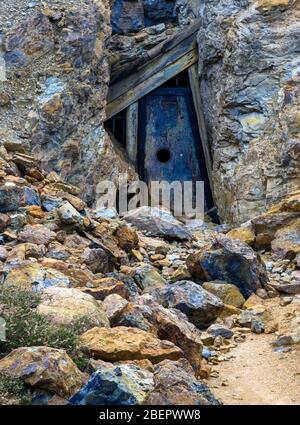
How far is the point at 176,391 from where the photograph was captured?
3.86 m

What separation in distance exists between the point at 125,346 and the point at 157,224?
7.48 m

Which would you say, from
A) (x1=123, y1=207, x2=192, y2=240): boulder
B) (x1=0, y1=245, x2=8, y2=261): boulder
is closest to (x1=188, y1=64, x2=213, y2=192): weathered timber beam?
(x1=123, y1=207, x2=192, y2=240): boulder

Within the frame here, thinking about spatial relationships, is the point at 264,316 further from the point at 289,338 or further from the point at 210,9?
the point at 210,9

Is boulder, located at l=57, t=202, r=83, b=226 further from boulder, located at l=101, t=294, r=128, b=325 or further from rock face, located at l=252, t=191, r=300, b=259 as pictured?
rock face, located at l=252, t=191, r=300, b=259

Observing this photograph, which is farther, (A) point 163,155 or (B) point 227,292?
(A) point 163,155

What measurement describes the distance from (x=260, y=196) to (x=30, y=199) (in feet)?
20.6

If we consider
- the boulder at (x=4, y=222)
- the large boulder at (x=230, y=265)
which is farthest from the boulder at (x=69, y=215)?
the large boulder at (x=230, y=265)

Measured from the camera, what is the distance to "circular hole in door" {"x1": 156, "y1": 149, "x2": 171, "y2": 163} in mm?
17672

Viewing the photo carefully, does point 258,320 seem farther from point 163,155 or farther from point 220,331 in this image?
point 163,155

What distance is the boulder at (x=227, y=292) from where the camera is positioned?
8.08 meters

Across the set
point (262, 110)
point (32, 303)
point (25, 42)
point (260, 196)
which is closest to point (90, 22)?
point (25, 42)

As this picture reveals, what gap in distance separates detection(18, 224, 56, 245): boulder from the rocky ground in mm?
17

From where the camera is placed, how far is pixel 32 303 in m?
5.17

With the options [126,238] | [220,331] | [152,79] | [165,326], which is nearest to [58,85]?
[152,79]
